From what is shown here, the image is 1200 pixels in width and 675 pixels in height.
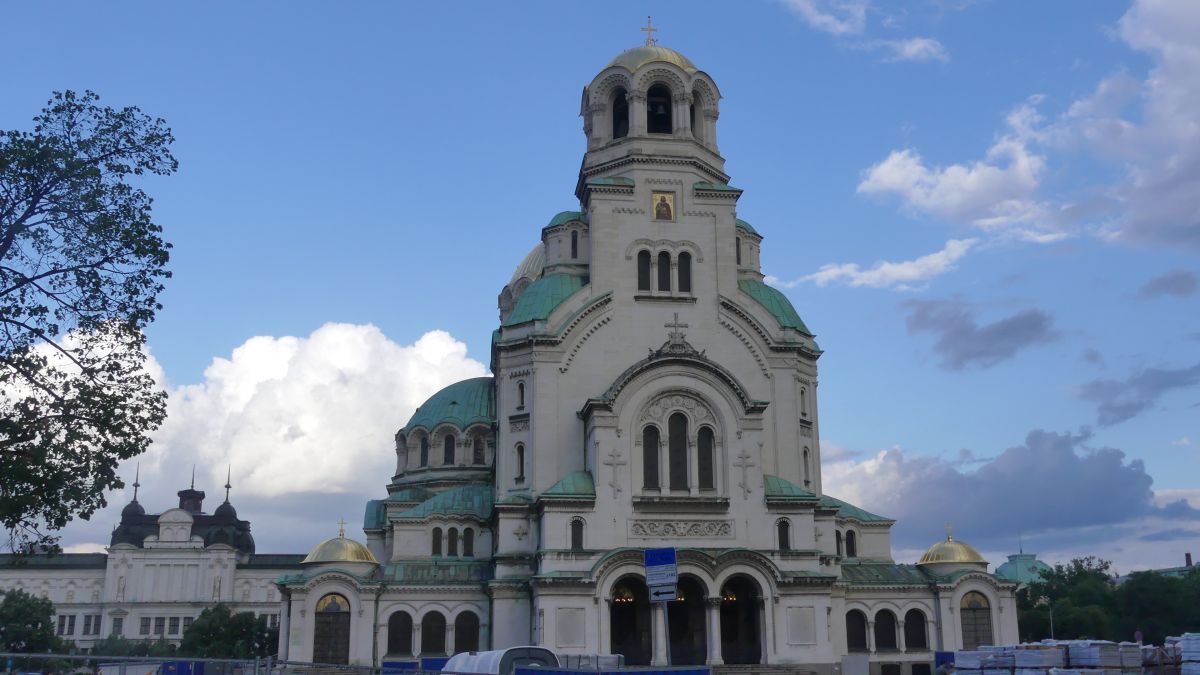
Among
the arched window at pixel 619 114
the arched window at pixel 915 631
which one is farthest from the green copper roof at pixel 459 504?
the arched window at pixel 915 631

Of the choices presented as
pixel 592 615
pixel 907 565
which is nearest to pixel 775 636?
pixel 592 615

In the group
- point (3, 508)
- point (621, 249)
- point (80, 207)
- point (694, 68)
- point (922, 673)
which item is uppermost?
point (694, 68)

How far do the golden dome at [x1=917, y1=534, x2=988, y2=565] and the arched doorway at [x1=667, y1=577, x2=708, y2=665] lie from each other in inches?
472

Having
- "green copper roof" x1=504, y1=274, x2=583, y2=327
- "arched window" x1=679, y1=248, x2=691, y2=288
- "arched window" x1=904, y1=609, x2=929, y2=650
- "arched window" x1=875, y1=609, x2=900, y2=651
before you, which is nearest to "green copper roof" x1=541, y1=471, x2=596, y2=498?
"green copper roof" x1=504, y1=274, x2=583, y2=327

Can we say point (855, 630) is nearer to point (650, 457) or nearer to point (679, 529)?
point (679, 529)

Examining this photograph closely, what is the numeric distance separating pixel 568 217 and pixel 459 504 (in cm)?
1375

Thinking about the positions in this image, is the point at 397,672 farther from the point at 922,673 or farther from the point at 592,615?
the point at 922,673

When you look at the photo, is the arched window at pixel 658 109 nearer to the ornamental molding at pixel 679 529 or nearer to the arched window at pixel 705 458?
the arched window at pixel 705 458

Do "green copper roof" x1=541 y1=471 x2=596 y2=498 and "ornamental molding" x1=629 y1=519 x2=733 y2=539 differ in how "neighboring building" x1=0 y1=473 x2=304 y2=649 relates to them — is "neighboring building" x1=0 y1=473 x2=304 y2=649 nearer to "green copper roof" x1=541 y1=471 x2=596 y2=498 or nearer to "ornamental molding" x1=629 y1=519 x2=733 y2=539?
"green copper roof" x1=541 y1=471 x2=596 y2=498

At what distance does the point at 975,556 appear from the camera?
5031cm

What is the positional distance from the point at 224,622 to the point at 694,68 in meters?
42.0

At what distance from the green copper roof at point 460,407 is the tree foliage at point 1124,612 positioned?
115 ft

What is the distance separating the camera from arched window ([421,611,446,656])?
46.2 m

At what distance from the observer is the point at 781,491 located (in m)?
45.1
